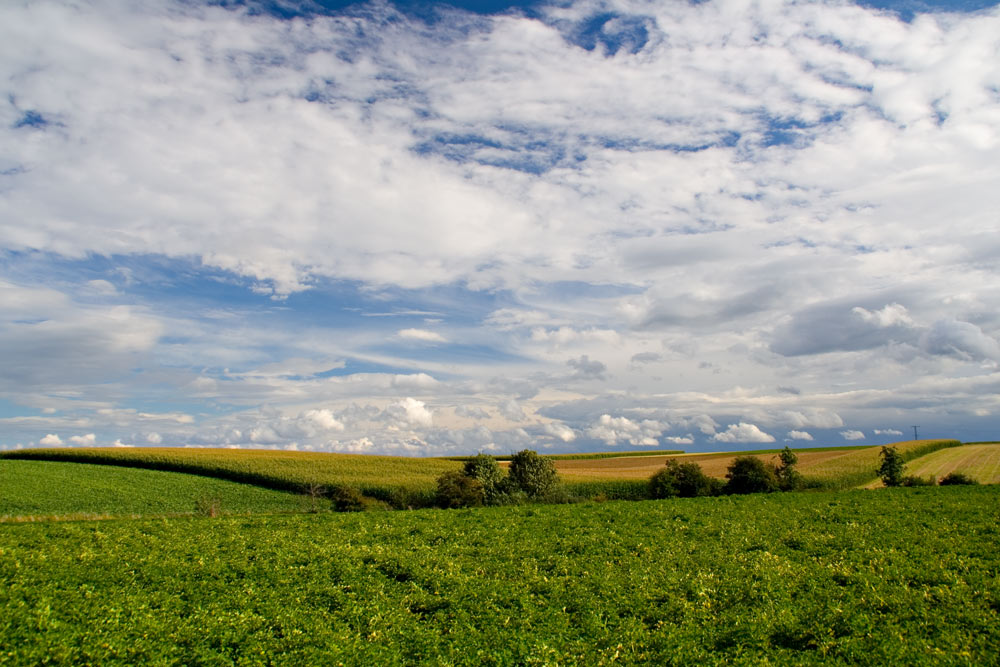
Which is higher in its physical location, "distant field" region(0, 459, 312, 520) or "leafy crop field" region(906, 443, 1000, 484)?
"distant field" region(0, 459, 312, 520)

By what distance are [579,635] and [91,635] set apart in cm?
1074

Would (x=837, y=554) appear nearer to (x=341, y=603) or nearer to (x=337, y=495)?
(x=341, y=603)

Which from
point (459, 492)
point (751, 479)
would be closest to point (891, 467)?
point (751, 479)

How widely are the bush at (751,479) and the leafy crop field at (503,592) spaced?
111 ft

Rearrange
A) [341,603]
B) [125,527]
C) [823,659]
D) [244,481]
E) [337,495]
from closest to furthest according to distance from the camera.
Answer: [823,659], [341,603], [125,527], [337,495], [244,481]

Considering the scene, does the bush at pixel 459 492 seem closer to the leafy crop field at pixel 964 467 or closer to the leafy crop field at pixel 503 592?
the leafy crop field at pixel 503 592

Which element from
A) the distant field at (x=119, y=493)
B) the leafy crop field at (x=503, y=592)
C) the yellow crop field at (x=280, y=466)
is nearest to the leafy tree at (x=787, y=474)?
the yellow crop field at (x=280, y=466)

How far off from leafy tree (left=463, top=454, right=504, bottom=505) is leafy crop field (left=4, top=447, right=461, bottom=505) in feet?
15.7

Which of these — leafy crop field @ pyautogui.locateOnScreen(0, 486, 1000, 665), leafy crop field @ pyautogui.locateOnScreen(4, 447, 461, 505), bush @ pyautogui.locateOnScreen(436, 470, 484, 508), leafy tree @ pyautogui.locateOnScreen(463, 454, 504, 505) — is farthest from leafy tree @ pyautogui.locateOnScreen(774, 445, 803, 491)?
leafy crop field @ pyautogui.locateOnScreen(0, 486, 1000, 665)

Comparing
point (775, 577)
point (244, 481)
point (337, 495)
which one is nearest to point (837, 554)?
point (775, 577)

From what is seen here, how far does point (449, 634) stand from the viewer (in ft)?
42.5

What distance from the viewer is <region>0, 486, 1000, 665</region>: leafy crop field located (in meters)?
11.7

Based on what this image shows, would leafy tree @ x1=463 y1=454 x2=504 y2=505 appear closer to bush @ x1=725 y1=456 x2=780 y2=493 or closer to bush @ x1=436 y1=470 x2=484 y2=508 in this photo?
bush @ x1=436 y1=470 x2=484 y2=508

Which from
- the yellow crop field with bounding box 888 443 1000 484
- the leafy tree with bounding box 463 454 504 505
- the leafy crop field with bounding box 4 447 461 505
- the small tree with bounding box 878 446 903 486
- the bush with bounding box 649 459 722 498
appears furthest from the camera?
the yellow crop field with bounding box 888 443 1000 484
